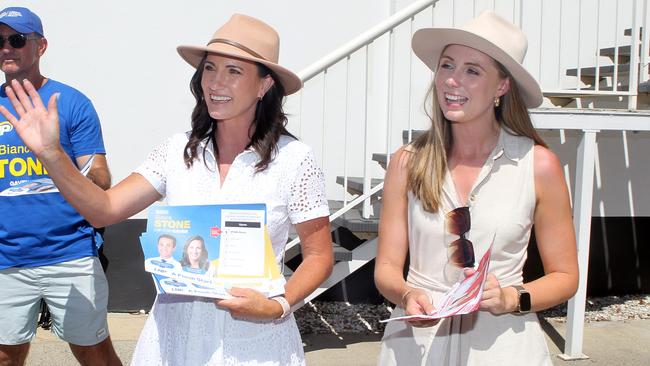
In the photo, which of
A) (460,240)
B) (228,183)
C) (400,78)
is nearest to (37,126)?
(228,183)

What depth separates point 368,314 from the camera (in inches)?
251

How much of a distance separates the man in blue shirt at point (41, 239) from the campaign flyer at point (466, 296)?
1792mm

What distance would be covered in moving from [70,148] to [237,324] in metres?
1.55

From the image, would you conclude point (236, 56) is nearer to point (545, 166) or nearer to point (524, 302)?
point (545, 166)

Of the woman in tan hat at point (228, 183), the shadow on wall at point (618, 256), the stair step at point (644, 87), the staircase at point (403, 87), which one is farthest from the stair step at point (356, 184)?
the woman in tan hat at point (228, 183)

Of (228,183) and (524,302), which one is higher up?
(228,183)

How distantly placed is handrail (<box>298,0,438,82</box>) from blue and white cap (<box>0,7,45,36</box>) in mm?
1853

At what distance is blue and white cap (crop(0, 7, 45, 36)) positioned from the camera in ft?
10.9

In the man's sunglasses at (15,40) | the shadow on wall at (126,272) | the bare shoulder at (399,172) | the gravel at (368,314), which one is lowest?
the gravel at (368,314)

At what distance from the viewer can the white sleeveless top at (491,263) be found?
2139 mm

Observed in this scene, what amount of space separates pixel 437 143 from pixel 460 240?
0.31m

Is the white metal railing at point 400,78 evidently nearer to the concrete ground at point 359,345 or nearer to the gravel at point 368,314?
the gravel at point 368,314

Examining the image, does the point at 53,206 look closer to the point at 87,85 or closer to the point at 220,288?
the point at 220,288

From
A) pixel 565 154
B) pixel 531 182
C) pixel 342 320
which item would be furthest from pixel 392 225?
pixel 565 154
